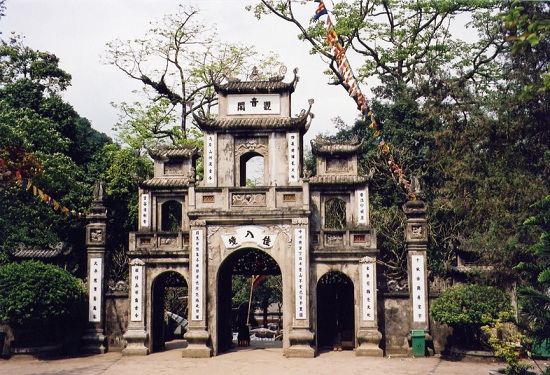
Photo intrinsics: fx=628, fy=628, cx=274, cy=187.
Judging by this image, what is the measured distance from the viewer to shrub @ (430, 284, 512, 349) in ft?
59.7

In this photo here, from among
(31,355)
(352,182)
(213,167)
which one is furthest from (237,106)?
(31,355)

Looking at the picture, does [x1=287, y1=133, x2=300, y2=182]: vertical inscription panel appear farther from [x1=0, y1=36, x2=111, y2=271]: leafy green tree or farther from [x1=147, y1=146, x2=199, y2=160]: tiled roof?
[x1=0, y1=36, x2=111, y2=271]: leafy green tree

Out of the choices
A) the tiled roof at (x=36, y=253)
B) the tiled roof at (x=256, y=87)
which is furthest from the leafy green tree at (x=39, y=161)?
the tiled roof at (x=256, y=87)

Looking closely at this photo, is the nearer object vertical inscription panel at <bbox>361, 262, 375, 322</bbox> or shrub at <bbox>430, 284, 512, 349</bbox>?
shrub at <bbox>430, 284, 512, 349</bbox>

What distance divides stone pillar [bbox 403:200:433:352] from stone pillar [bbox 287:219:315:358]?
3351 mm

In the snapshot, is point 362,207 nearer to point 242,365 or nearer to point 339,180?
point 339,180

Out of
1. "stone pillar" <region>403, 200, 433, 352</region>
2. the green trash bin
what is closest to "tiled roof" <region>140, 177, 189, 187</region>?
"stone pillar" <region>403, 200, 433, 352</region>

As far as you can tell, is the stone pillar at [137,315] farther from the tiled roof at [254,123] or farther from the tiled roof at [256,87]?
the tiled roof at [256,87]

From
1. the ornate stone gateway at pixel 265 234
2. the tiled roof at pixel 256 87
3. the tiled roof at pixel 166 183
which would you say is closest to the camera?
the ornate stone gateway at pixel 265 234

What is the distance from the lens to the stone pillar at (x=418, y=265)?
19.9 m

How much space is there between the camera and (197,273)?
1998 cm

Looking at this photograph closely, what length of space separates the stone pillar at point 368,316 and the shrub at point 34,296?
29.9 feet

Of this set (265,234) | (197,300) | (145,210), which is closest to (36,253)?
(145,210)

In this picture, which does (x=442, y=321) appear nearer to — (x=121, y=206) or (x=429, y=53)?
(x=121, y=206)
